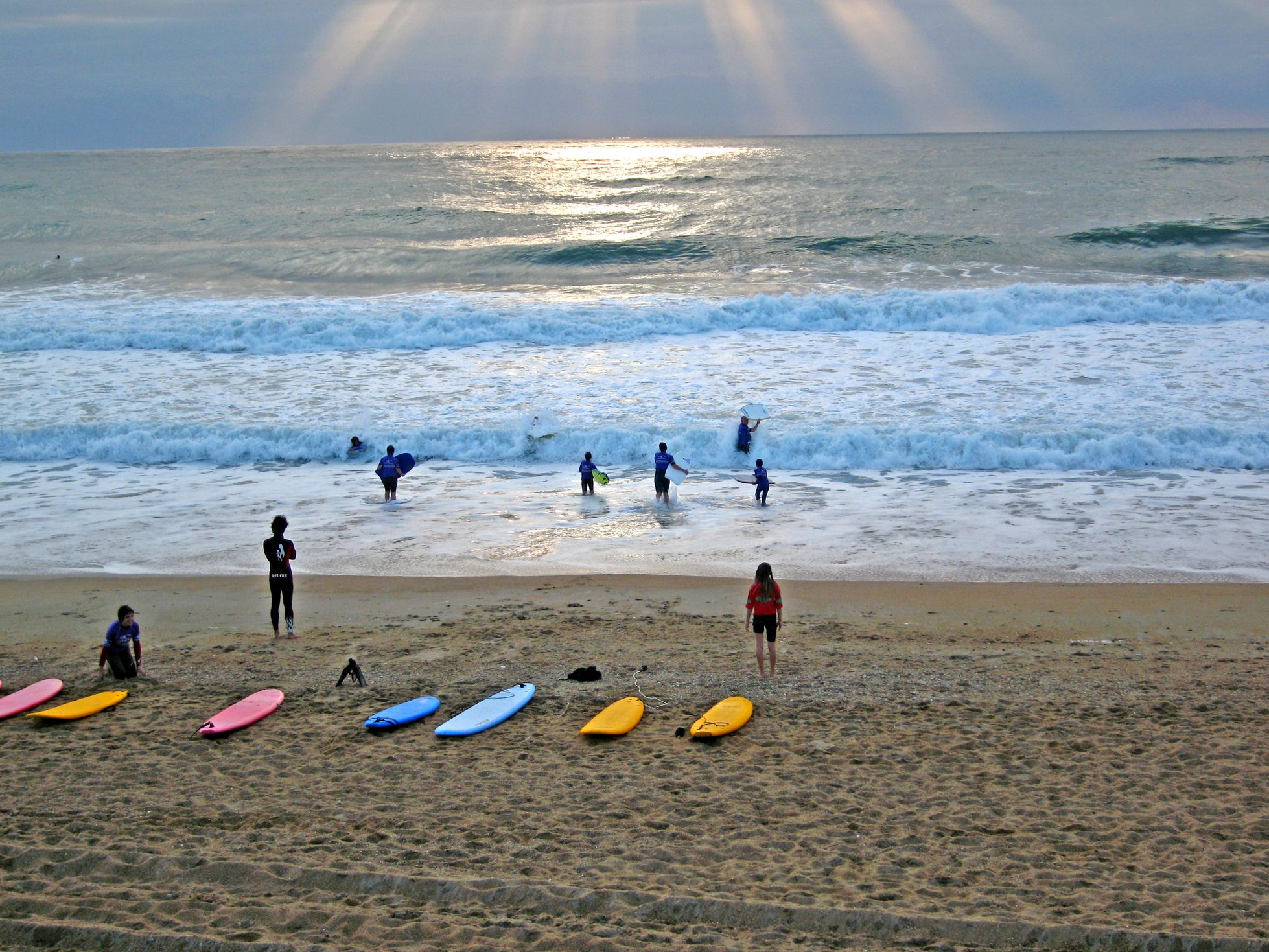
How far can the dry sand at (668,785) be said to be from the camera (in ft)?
16.6

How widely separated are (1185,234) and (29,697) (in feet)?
122

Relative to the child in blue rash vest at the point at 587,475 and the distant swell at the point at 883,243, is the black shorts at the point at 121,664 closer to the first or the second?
the child in blue rash vest at the point at 587,475

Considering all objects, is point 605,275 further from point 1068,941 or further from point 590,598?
point 1068,941

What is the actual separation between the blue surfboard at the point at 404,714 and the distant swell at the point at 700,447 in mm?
9165

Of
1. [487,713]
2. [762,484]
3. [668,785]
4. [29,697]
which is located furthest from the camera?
[762,484]

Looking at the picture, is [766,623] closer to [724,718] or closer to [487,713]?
[724,718]

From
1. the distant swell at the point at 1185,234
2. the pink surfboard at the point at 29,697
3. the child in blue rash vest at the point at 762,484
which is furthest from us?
the distant swell at the point at 1185,234

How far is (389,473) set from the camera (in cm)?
1455

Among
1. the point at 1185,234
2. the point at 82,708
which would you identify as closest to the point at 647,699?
the point at 82,708

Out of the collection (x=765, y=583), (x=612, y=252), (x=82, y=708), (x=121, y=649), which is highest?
(x=612, y=252)

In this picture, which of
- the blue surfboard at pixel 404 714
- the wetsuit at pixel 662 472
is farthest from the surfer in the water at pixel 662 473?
the blue surfboard at pixel 404 714

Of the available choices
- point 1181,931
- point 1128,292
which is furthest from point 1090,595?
point 1128,292

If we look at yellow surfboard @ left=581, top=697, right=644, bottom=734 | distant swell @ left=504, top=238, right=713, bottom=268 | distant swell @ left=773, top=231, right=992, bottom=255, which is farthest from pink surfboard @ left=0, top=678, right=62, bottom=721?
distant swell @ left=773, top=231, right=992, bottom=255

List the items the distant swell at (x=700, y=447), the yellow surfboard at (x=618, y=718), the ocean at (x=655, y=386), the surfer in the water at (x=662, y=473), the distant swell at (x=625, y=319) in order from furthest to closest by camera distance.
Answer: the distant swell at (x=625, y=319), the distant swell at (x=700, y=447), the surfer in the water at (x=662, y=473), the ocean at (x=655, y=386), the yellow surfboard at (x=618, y=718)
